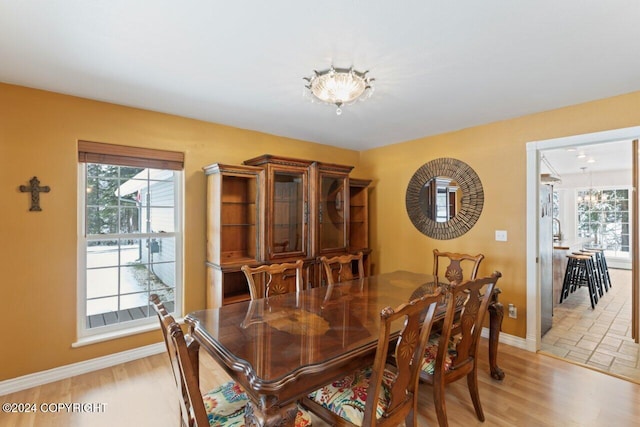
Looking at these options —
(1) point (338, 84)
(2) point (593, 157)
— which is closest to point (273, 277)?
(1) point (338, 84)

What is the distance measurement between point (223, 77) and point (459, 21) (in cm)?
163

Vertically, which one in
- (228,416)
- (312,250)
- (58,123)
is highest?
(58,123)

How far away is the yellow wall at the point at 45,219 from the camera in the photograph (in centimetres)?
237

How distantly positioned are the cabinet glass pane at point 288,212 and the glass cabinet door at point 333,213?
281mm

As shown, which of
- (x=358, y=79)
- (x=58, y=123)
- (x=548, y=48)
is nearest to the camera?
(x=548, y=48)

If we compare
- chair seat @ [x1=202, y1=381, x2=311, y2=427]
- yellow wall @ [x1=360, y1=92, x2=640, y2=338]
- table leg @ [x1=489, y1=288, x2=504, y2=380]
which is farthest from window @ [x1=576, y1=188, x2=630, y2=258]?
chair seat @ [x1=202, y1=381, x2=311, y2=427]

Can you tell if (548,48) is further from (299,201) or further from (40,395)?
(40,395)

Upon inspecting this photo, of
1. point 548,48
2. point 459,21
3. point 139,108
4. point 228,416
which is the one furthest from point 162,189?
point 548,48

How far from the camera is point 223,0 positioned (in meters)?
1.47

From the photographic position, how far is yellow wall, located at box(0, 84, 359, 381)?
2371 millimetres

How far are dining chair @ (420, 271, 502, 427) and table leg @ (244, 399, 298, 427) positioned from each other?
3.28 ft

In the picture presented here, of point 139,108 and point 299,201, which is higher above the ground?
point 139,108

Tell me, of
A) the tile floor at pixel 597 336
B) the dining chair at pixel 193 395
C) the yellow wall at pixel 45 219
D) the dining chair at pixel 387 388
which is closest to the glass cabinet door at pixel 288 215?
the yellow wall at pixel 45 219

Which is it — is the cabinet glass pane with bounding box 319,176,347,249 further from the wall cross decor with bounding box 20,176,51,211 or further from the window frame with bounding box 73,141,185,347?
the wall cross decor with bounding box 20,176,51,211
